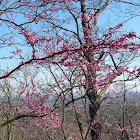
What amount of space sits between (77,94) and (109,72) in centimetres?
174

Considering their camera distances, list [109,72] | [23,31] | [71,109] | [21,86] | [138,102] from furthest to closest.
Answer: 1. [21,86]
2. [138,102]
3. [109,72]
4. [71,109]
5. [23,31]

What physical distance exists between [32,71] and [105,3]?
7.69 meters

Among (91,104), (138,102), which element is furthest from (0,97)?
(138,102)

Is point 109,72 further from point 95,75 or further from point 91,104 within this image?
point 91,104

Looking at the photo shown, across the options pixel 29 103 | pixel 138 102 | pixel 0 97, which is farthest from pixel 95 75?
pixel 0 97

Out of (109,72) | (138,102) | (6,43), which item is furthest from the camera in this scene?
(138,102)

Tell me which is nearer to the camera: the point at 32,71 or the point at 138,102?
the point at 138,102

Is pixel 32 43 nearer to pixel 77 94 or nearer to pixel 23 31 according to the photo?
pixel 23 31

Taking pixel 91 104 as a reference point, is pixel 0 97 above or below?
above

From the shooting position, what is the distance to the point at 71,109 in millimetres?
5090

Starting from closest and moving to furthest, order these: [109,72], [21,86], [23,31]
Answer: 1. [23,31]
2. [109,72]
3. [21,86]

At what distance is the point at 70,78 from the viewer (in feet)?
17.0

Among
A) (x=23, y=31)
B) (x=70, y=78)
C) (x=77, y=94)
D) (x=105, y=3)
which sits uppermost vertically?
(x=105, y=3)

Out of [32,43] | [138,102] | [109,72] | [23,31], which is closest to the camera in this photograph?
[32,43]
